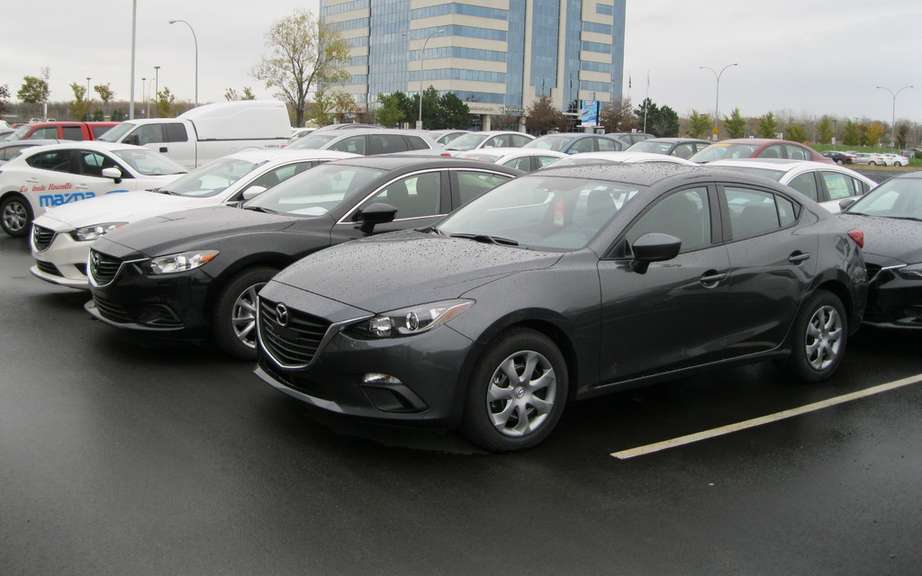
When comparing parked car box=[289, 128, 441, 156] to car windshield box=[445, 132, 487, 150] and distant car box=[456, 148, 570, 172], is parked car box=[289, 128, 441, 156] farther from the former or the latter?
car windshield box=[445, 132, 487, 150]

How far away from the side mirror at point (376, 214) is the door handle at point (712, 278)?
254 centimetres

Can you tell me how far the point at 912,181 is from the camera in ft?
31.8

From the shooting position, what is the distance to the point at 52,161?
15086 mm

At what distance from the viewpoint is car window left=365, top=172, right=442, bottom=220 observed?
25.7 feet

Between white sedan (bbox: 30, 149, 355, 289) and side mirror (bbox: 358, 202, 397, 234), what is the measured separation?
2.04 metres

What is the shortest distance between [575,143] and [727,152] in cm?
642

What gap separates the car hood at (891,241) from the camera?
8.00 meters

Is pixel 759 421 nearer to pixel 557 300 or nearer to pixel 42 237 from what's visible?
pixel 557 300

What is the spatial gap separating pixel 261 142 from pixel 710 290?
1873cm

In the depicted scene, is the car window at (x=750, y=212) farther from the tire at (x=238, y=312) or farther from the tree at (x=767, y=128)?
the tree at (x=767, y=128)

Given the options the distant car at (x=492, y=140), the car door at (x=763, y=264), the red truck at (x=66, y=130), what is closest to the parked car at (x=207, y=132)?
the red truck at (x=66, y=130)

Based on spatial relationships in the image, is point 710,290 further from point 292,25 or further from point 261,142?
point 292,25

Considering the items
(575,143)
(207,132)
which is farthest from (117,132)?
(575,143)

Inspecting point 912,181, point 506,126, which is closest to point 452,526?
point 912,181
